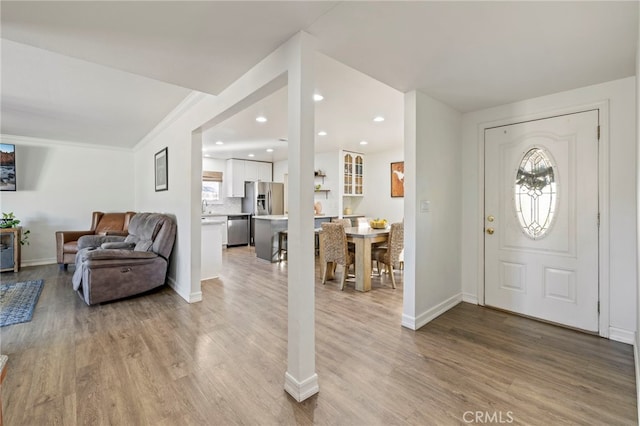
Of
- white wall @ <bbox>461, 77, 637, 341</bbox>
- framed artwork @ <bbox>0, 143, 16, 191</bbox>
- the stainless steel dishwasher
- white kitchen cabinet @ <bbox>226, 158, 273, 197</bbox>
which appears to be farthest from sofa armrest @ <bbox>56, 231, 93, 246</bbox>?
white wall @ <bbox>461, 77, 637, 341</bbox>

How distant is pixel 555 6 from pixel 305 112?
1500 millimetres

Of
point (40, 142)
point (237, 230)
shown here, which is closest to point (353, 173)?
point (237, 230)

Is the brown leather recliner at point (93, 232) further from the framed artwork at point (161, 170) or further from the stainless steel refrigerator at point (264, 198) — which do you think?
the stainless steel refrigerator at point (264, 198)

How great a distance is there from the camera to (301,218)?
175 cm

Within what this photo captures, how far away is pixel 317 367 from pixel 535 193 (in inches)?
109

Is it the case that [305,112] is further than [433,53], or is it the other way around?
[433,53]

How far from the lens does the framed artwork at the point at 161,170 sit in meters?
4.20

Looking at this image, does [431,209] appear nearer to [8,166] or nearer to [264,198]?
[264,198]

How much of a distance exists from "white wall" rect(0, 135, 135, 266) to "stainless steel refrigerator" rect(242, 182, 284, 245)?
2876 mm

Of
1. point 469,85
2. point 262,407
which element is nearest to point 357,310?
point 262,407

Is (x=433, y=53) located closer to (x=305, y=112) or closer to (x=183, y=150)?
(x=305, y=112)

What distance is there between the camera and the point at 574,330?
2.67m

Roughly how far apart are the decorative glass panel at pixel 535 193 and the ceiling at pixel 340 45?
68 centimetres

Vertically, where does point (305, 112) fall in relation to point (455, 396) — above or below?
above
